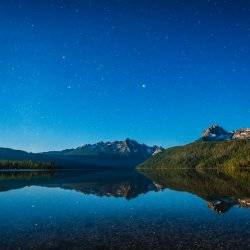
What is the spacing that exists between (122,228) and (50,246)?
9.94m

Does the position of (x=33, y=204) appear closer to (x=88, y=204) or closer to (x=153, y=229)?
(x=88, y=204)

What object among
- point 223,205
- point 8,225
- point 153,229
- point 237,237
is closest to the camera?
point 237,237

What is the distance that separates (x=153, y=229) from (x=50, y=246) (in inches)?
445

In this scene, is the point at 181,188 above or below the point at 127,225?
above

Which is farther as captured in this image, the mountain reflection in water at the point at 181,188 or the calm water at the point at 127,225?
the mountain reflection in water at the point at 181,188

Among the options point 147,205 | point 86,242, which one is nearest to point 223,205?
point 147,205

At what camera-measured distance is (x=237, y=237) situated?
105 feet

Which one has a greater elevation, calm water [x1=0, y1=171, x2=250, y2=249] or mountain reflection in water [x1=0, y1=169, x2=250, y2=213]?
mountain reflection in water [x1=0, y1=169, x2=250, y2=213]

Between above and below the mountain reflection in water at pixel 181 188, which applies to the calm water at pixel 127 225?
below

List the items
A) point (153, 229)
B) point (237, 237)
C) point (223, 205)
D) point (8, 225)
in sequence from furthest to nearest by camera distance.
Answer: point (223, 205), point (8, 225), point (153, 229), point (237, 237)

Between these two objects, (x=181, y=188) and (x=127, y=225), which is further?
(x=181, y=188)

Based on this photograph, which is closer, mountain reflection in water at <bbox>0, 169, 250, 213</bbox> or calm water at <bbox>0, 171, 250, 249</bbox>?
calm water at <bbox>0, 171, 250, 249</bbox>

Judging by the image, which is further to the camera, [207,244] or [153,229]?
[153,229]

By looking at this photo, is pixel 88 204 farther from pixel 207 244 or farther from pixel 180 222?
pixel 207 244
